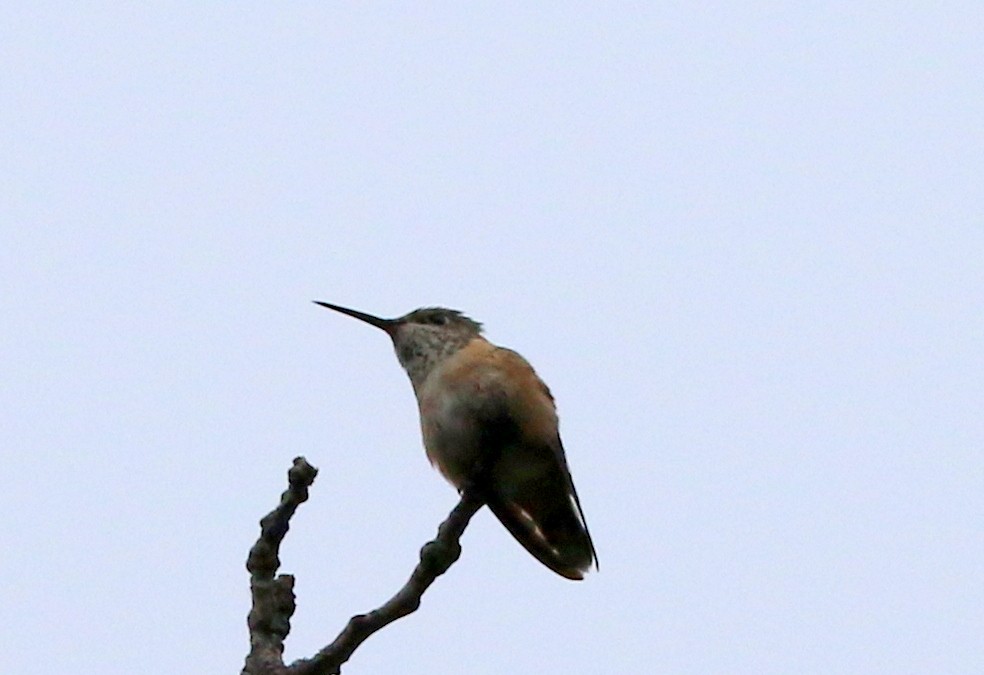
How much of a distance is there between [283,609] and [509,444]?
2.00 meters

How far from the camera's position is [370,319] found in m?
8.08

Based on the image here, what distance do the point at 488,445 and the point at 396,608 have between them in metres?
1.85

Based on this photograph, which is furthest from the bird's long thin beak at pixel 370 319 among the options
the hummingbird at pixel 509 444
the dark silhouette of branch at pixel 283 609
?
the dark silhouette of branch at pixel 283 609

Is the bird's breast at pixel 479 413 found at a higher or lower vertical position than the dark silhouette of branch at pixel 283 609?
higher

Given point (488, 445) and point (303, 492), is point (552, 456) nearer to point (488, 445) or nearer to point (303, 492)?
point (488, 445)

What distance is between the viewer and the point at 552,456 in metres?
6.04

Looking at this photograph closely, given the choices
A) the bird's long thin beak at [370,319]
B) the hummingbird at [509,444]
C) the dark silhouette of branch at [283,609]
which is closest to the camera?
the dark silhouette of branch at [283,609]

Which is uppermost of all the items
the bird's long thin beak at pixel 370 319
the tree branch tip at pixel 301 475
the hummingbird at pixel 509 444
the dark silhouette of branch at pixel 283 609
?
the bird's long thin beak at pixel 370 319

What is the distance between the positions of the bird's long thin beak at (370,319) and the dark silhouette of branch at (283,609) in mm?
3866

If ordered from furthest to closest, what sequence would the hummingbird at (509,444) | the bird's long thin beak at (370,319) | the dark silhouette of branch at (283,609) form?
1. the bird's long thin beak at (370,319)
2. the hummingbird at (509,444)
3. the dark silhouette of branch at (283,609)

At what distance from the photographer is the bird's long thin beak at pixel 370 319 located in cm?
796

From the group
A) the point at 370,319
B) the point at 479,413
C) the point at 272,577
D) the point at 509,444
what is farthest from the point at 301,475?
the point at 370,319

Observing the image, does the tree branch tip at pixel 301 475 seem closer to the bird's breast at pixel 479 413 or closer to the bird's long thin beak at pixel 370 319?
the bird's breast at pixel 479 413

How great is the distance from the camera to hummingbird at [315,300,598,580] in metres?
5.92
